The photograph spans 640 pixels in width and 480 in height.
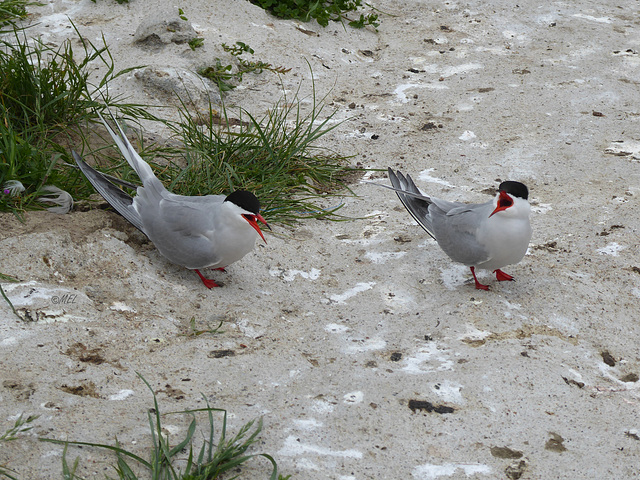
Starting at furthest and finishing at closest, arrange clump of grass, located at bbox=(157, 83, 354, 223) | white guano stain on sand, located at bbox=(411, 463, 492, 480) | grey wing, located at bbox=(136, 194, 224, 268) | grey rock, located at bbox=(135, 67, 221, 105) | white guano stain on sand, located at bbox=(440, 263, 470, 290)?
grey rock, located at bbox=(135, 67, 221, 105) < clump of grass, located at bbox=(157, 83, 354, 223) < white guano stain on sand, located at bbox=(440, 263, 470, 290) < grey wing, located at bbox=(136, 194, 224, 268) < white guano stain on sand, located at bbox=(411, 463, 492, 480)

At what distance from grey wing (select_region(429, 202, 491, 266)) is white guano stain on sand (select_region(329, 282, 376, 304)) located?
1.39ft

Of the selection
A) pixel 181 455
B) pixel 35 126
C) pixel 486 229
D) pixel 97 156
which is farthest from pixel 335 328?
pixel 35 126

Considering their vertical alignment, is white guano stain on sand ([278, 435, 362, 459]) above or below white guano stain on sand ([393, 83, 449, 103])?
below

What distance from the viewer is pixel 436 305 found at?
3.28 metres

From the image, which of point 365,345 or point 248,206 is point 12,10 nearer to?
point 248,206

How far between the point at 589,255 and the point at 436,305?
3.05 ft

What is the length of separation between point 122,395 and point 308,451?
71 cm

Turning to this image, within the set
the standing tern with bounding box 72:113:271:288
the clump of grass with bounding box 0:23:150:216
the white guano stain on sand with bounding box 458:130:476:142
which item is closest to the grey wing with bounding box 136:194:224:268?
the standing tern with bounding box 72:113:271:288

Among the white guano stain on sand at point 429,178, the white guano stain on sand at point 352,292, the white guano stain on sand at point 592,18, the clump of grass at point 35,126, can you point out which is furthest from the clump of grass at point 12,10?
the white guano stain on sand at point 592,18

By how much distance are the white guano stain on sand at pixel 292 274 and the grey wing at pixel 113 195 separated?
0.69 meters

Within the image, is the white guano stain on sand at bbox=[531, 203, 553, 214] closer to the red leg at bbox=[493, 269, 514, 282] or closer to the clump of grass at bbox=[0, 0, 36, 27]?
the red leg at bbox=[493, 269, 514, 282]

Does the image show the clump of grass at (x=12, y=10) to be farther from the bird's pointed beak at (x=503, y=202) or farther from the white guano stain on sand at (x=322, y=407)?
the white guano stain on sand at (x=322, y=407)

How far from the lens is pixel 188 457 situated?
7.01 feet

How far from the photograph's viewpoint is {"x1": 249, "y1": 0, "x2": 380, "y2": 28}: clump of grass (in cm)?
604
